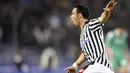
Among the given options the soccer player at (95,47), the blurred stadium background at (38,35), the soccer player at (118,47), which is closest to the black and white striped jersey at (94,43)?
the soccer player at (95,47)

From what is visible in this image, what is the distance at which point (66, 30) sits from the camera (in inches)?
704

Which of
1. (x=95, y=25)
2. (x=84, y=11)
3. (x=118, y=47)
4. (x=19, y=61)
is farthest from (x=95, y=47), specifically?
(x=19, y=61)

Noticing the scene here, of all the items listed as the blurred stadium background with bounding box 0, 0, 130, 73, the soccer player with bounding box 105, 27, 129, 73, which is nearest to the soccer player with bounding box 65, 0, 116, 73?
the soccer player with bounding box 105, 27, 129, 73

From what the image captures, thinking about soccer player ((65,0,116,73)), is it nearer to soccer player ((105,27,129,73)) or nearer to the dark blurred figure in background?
soccer player ((105,27,129,73))

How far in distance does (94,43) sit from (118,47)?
318 inches

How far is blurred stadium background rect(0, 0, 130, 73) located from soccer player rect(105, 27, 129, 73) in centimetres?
217

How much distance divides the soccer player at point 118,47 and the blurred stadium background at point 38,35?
7.11ft

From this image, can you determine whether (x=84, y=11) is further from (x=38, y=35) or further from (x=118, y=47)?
(x=38, y=35)

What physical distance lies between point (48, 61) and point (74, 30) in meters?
1.35

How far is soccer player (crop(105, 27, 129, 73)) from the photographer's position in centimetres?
1540

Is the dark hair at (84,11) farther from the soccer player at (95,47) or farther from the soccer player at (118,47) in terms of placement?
the soccer player at (118,47)

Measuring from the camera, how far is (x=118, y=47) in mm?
15852

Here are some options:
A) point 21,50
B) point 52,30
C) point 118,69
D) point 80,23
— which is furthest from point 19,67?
point 80,23

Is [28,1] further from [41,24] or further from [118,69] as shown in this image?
[118,69]
